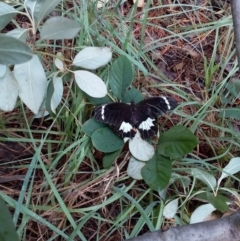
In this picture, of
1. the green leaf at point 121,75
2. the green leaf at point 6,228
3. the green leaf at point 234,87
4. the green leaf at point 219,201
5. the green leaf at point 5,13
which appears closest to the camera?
the green leaf at point 6,228

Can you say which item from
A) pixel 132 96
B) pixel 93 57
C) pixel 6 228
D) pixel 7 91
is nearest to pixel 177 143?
pixel 132 96

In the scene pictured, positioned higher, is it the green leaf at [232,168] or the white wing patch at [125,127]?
the white wing patch at [125,127]

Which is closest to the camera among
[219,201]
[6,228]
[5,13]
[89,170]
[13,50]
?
[6,228]

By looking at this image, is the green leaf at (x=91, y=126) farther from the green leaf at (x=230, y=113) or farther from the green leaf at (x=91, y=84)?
the green leaf at (x=230, y=113)

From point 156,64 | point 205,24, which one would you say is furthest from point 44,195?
point 205,24

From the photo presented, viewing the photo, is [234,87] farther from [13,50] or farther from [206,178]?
[13,50]

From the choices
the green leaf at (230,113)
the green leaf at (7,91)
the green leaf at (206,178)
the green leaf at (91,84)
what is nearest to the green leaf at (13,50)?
the green leaf at (7,91)
